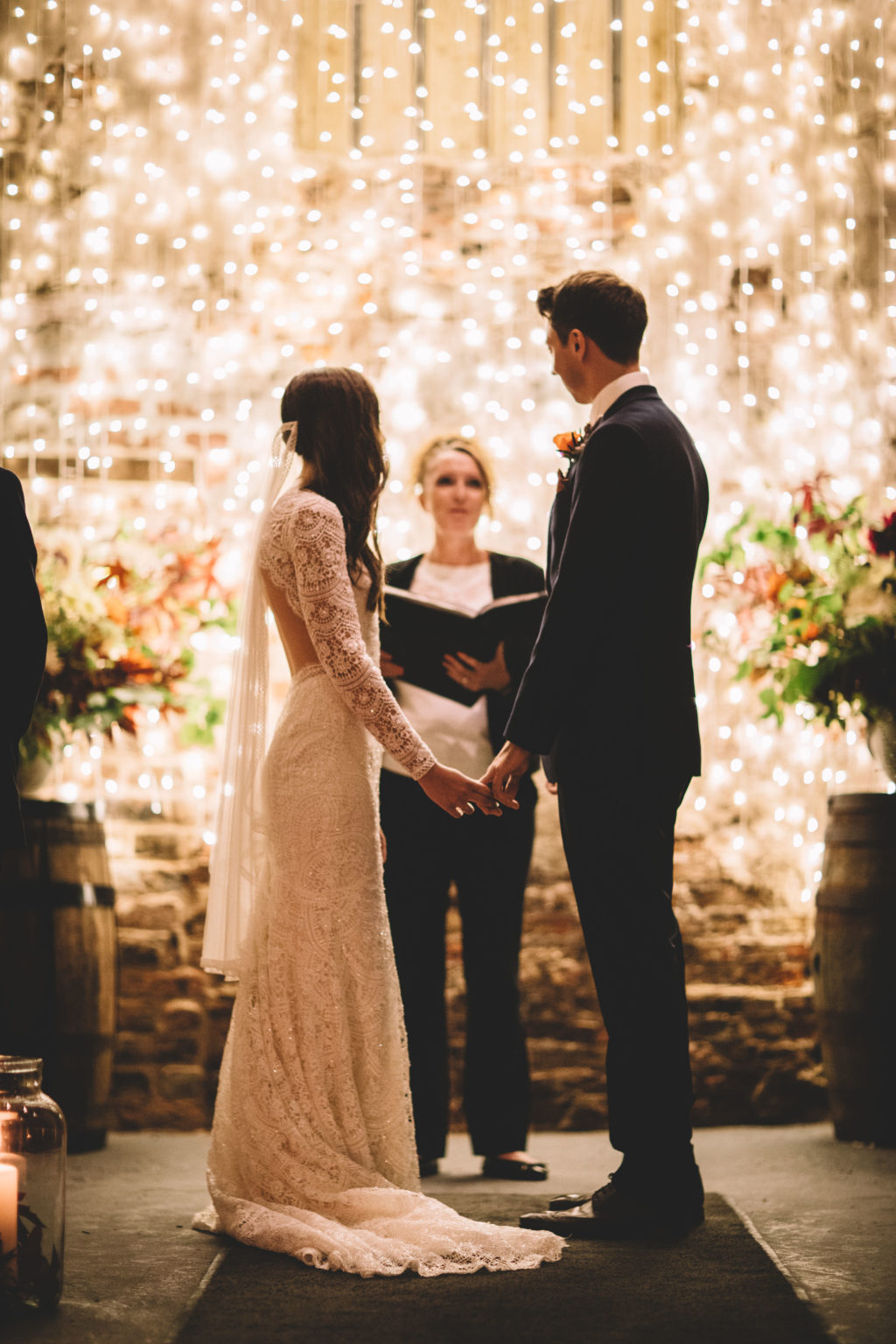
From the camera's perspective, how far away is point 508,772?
2572 millimetres

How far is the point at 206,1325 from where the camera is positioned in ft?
6.30

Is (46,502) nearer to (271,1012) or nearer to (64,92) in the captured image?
(64,92)

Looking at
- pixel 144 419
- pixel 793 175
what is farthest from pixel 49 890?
pixel 793 175

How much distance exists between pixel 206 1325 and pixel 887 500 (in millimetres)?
3158

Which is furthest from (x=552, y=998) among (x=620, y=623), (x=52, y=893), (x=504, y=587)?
(x=620, y=623)

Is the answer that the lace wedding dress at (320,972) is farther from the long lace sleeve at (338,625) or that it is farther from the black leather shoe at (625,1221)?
the black leather shoe at (625,1221)

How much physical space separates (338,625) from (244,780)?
37 cm

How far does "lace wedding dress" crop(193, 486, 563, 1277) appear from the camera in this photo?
2402 millimetres

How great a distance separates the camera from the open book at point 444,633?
3.21 m

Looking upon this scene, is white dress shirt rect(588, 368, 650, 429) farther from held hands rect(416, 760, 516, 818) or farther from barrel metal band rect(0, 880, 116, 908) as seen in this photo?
barrel metal band rect(0, 880, 116, 908)

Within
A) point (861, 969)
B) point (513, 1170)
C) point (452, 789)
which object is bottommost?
point (513, 1170)

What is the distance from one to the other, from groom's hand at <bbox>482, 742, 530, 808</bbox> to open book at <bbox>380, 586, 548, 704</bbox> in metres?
0.62

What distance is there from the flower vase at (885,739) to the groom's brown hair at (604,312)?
1.27 metres

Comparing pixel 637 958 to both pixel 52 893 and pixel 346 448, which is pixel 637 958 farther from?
pixel 52 893
